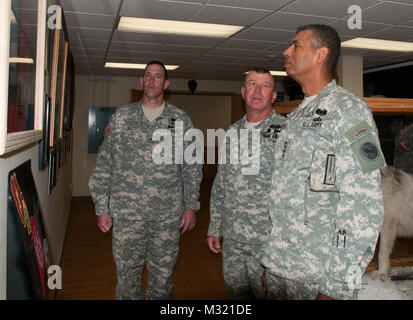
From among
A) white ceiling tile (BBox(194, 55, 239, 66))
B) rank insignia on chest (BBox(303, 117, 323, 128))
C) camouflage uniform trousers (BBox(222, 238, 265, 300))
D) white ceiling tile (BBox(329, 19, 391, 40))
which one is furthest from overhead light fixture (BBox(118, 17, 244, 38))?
rank insignia on chest (BBox(303, 117, 323, 128))

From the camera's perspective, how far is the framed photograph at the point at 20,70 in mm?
732

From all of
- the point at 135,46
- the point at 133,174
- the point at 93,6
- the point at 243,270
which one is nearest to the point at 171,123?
the point at 133,174

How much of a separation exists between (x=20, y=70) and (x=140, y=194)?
1.42m

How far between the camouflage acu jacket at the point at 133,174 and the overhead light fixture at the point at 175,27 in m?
2.04

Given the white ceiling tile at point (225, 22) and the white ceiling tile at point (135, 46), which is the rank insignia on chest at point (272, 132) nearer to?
the white ceiling tile at point (225, 22)

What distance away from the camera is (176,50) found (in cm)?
546

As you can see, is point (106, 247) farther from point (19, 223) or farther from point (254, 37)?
point (19, 223)

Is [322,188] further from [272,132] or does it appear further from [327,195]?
[272,132]

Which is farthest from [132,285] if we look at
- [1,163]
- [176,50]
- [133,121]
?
[176,50]

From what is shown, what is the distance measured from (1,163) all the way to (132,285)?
1.61m

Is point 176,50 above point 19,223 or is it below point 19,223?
above

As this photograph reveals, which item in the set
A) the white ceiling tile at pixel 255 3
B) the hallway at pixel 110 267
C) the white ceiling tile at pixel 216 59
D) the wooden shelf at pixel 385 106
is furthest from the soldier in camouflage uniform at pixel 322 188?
the white ceiling tile at pixel 216 59

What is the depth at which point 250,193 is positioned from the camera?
205cm
